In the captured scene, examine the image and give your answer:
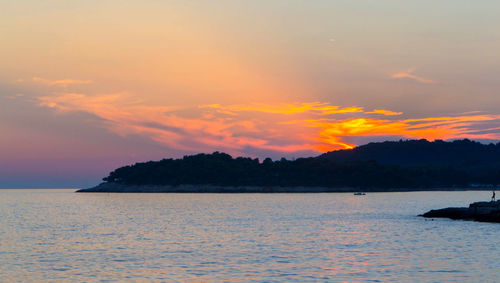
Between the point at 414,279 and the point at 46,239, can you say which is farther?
the point at 46,239

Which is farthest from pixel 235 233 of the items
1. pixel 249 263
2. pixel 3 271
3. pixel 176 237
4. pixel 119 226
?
pixel 3 271

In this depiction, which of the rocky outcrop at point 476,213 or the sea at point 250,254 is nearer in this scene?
the sea at point 250,254

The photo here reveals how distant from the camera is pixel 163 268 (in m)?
51.5

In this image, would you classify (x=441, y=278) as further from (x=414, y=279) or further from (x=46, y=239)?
(x=46, y=239)

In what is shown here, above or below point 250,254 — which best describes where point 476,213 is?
above

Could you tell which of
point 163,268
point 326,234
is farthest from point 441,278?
point 326,234

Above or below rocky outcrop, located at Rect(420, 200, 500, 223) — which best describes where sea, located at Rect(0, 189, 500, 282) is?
below

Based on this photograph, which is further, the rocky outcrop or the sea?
the rocky outcrop

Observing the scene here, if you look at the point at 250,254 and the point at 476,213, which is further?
the point at 476,213

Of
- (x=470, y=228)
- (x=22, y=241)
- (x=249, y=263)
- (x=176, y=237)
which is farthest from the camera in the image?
(x=470, y=228)

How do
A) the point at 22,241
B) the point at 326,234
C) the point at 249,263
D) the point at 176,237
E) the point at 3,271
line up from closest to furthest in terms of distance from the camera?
the point at 3,271 < the point at 249,263 < the point at 22,241 < the point at 176,237 < the point at 326,234

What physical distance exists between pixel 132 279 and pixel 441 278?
22.6m

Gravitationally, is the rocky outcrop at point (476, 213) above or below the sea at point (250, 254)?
above

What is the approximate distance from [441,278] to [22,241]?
167ft
